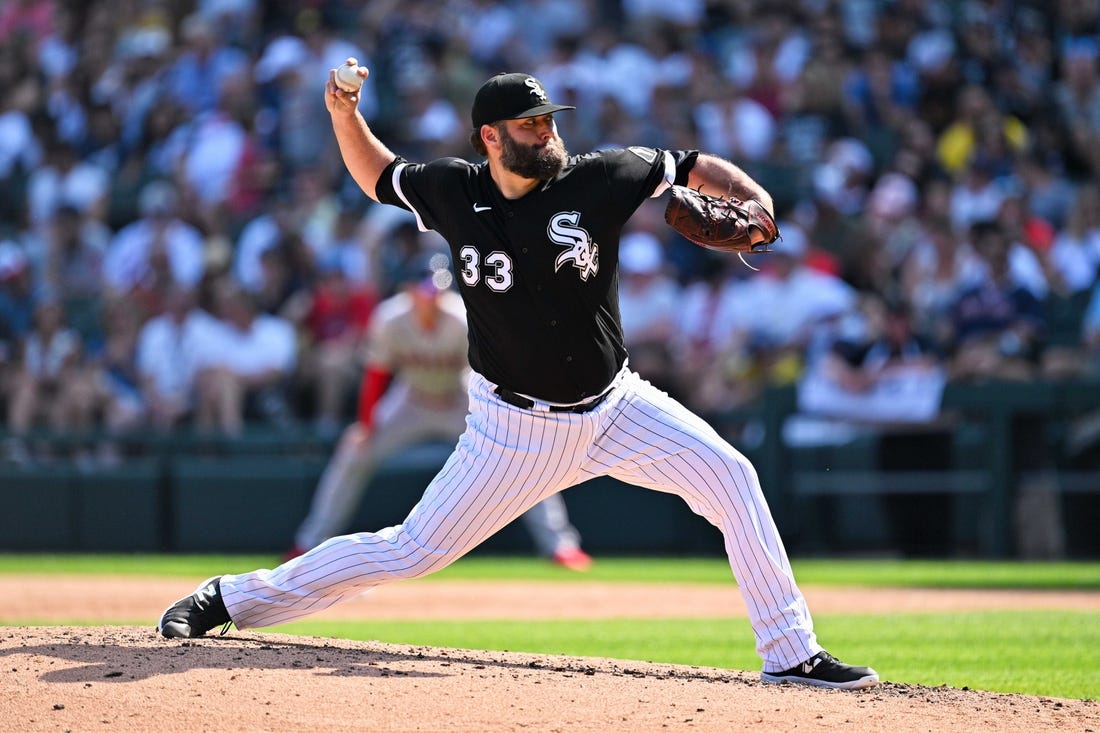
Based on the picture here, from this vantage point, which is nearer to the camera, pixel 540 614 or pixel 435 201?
pixel 435 201

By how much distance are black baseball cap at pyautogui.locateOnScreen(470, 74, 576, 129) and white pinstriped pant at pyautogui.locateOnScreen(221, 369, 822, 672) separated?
0.87 metres

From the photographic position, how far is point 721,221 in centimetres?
515

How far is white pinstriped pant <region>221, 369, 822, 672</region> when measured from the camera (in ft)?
16.9

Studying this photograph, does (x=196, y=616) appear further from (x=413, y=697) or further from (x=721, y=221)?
(x=721, y=221)

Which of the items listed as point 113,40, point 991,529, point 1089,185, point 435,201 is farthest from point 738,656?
point 113,40

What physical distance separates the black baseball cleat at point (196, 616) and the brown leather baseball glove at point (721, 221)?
1993mm

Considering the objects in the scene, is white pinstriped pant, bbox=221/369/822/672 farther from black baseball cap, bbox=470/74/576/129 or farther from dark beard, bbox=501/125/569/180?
black baseball cap, bbox=470/74/576/129

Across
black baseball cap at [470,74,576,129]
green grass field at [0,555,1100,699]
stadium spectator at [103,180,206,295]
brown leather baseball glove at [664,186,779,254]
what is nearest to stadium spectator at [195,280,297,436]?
stadium spectator at [103,180,206,295]

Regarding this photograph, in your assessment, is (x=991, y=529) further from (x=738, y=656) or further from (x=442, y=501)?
(x=442, y=501)

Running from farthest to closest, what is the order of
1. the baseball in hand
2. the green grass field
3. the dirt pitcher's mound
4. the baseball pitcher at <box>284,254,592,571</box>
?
the baseball pitcher at <box>284,254,592,571</box> < the green grass field < the baseball in hand < the dirt pitcher's mound

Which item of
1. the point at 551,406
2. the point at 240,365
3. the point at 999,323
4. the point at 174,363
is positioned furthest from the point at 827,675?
the point at 174,363

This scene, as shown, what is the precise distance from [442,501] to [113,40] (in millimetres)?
14585

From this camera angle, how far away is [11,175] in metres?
17.1

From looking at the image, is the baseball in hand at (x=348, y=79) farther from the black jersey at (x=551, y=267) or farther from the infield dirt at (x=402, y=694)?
the infield dirt at (x=402, y=694)
